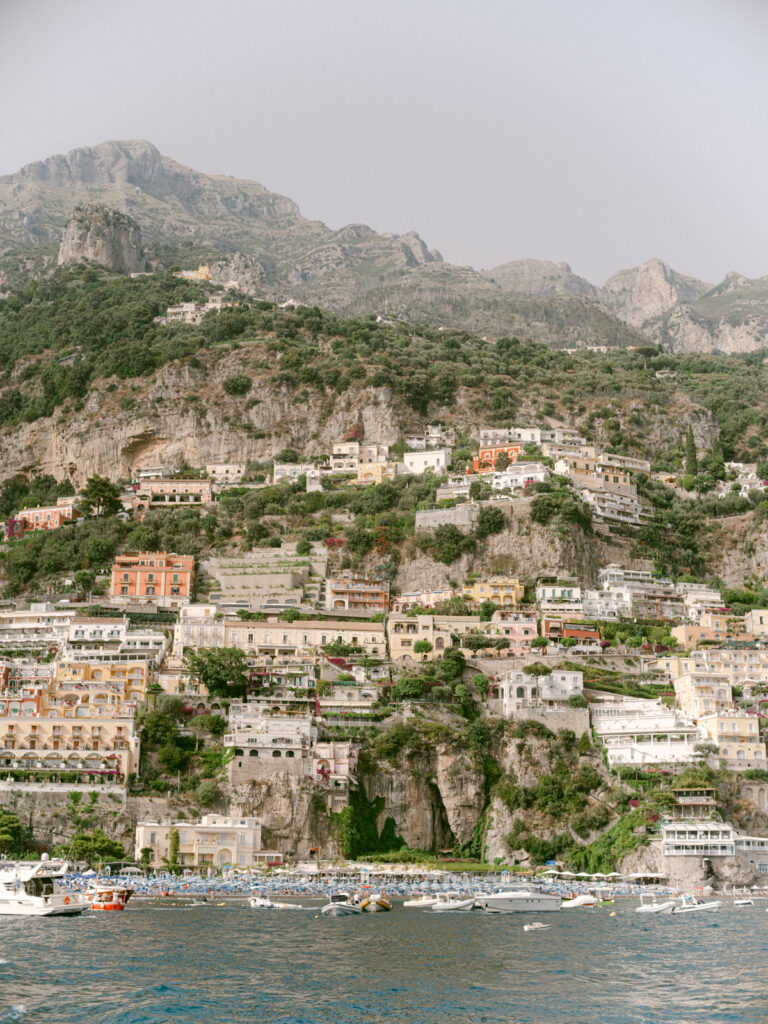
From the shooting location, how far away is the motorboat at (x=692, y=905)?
56.7m

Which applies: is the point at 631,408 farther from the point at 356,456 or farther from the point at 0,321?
the point at 0,321

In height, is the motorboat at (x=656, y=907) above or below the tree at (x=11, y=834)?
below

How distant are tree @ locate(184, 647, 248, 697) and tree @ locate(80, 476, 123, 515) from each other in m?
29.6

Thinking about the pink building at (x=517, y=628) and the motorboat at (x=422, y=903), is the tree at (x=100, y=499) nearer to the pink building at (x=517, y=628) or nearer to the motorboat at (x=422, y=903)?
the pink building at (x=517, y=628)

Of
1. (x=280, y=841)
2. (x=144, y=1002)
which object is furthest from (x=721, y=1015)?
(x=280, y=841)

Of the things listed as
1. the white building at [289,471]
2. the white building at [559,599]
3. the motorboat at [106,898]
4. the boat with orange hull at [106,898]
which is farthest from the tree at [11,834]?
the white building at [289,471]

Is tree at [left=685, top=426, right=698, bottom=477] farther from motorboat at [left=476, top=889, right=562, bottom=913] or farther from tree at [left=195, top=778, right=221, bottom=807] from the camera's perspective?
motorboat at [left=476, top=889, right=562, bottom=913]

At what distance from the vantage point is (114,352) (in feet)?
411

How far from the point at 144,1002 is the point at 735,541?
75712 millimetres

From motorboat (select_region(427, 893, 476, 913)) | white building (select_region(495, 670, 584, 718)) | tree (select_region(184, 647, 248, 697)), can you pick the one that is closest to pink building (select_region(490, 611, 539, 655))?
white building (select_region(495, 670, 584, 718))

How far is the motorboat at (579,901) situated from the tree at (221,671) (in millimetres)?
24946

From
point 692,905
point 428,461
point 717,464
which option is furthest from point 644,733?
point 717,464

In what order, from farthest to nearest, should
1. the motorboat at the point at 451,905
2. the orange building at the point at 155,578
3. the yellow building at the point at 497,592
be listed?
the orange building at the point at 155,578 → the yellow building at the point at 497,592 → the motorboat at the point at 451,905

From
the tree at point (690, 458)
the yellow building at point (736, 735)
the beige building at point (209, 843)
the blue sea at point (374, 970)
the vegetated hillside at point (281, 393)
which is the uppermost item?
the vegetated hillside at point (281, 393)
